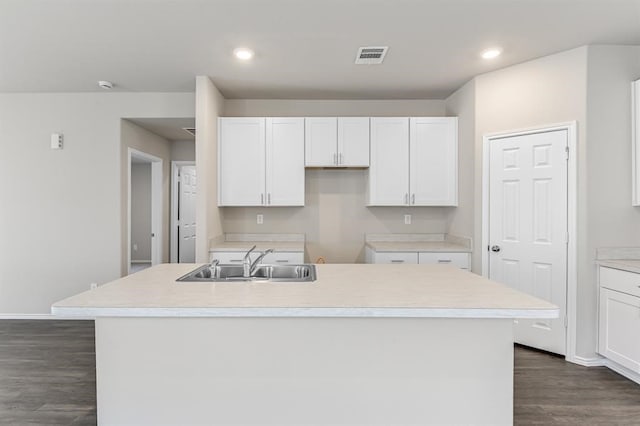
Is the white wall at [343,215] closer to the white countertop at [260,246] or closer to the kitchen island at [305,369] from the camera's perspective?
the white countertop at [260,246]

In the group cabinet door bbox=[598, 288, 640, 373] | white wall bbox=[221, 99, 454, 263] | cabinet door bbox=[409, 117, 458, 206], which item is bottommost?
cabinet door bbox=[598, 288, 640, 373]

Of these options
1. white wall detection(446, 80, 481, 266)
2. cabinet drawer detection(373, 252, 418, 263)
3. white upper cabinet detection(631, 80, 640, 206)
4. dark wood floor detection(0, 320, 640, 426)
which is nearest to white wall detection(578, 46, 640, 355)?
white upper cabinet detection(631, 80, 640, 206)

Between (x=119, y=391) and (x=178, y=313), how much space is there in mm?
599

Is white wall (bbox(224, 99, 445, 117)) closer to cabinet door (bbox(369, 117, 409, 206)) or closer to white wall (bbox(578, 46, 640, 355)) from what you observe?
cabinet door (bbox(369, 117, 409, 206))

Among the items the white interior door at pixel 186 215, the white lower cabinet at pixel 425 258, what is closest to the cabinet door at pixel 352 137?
the white lower cabinet at pixel 425 258

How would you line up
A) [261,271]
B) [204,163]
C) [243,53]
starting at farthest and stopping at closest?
[204,163]
[243,53]
[261,271]

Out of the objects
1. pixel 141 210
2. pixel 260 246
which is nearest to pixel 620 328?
pixel 260 246

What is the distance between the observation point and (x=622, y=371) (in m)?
2.74

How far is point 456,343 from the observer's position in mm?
1657

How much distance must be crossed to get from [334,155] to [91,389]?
118 inches

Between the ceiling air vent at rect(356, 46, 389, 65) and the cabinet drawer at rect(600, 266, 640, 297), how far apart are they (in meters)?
2.53

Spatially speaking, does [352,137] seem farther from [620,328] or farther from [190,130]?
[620,328]

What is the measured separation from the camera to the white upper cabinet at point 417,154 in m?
3.99

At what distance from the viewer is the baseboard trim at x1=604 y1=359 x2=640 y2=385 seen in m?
2.63
